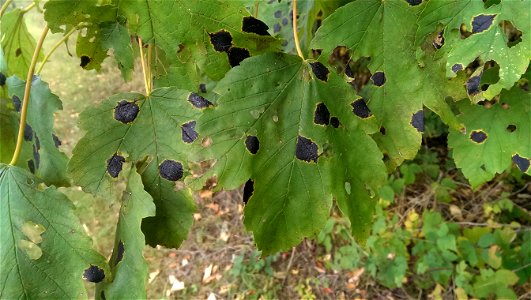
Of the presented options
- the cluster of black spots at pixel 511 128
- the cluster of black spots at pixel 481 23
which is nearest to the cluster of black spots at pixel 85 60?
the cluster of black spots at pixel 481 23

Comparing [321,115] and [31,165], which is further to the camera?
[31,165]

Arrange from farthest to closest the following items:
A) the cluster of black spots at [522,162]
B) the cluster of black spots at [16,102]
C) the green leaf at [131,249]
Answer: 1. the cluster of black spots at [16,102]
2. the cluster of black spots at [522,162]
3. the green leaf at [131,249]

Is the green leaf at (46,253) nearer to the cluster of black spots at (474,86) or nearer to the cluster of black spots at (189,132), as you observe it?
the cluster of black spots at (189,132)

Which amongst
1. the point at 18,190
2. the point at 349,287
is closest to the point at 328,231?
the point at 349,287

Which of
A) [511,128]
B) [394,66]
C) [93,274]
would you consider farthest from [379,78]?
[93,274]

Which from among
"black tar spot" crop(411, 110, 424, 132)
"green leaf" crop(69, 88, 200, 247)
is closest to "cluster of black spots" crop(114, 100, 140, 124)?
"green leaf" crop(69, 88, 200, 247)

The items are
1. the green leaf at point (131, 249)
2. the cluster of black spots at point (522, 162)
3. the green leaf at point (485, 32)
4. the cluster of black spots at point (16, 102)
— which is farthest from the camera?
the cluster of black spots at point (16, 102)

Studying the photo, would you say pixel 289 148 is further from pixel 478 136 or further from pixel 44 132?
pixel 44 132
